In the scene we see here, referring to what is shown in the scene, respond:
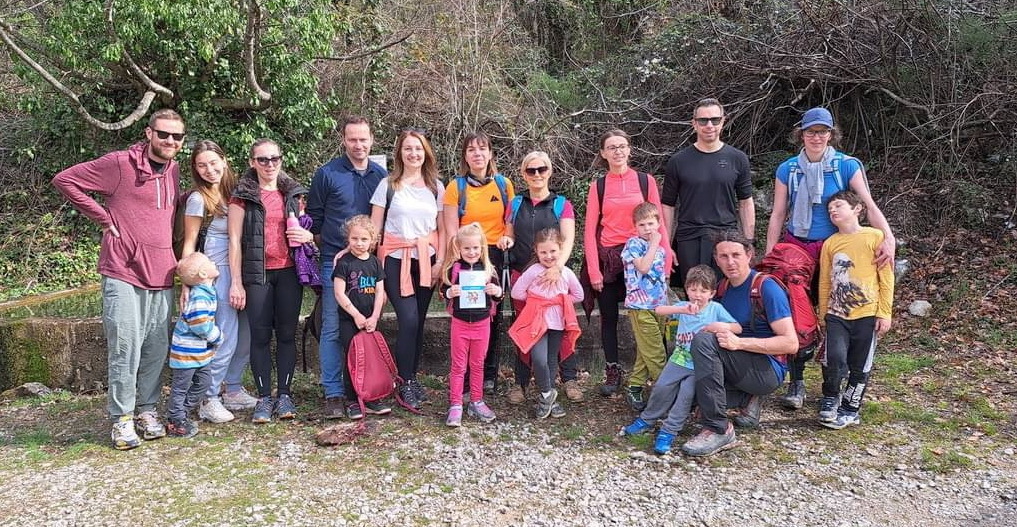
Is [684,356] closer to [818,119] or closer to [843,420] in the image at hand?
[843,420]

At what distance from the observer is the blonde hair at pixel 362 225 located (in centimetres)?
425

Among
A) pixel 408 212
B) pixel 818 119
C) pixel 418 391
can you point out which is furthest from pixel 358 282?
pixel 818 119

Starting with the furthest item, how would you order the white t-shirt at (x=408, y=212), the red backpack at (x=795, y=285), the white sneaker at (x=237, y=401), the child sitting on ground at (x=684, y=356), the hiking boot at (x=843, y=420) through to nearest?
the white sneaker at (x=237, y=401), the white t-shirt at (x=408, y=212), the hiking boot at (x=843, y=420), the red backpack at (x=795, y=285), the child sitting on ground at (x=684, y=356)

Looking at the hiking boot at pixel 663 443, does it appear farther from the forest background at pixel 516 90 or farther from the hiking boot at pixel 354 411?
the forest background at pixel 516 90

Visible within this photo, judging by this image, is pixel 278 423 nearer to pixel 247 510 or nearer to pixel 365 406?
pixel 365 406

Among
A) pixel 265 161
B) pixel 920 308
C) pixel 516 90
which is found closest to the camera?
pixel 265 161

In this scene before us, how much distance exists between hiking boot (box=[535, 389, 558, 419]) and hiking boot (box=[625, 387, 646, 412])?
525 mm

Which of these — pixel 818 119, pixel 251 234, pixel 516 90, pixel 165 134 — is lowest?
pixel 251 234

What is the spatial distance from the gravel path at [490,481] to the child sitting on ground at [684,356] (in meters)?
0.21

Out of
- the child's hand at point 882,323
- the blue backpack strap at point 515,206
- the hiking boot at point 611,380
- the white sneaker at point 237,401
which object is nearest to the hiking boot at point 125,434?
the white sneaker at point 237,401

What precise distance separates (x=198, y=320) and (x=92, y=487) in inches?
41.2

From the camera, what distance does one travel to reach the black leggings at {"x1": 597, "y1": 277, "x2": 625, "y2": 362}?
471 cm

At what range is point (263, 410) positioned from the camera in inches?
179

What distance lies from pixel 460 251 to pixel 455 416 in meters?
1.06
